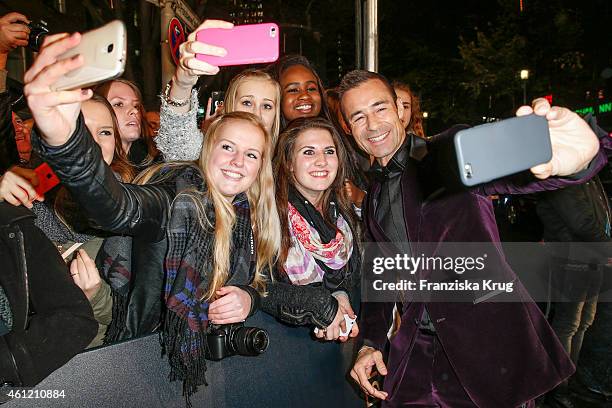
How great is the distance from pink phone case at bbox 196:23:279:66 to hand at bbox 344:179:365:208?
3.85ft

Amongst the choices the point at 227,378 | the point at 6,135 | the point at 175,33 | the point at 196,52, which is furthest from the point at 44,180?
the point at 175,33


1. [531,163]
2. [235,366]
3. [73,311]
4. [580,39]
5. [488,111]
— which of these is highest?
[580,39]

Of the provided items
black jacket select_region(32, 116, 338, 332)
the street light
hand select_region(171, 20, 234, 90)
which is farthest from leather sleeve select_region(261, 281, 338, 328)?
the street light

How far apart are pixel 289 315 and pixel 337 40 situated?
1645 cm

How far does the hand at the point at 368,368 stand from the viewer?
2594 mm

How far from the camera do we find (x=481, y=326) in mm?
2398

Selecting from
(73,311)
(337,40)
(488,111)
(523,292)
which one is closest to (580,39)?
(488,111)

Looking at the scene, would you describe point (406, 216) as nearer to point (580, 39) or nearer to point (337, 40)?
point (337, 40)

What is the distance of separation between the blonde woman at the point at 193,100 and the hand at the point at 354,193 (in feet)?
1.80

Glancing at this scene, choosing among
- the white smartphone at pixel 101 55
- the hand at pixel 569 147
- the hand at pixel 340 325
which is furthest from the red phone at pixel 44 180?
the hand at pixel 569 147

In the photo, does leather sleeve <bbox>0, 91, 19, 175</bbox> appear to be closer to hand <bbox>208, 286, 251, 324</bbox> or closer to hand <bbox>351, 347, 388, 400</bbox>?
hand <bbox>208, 286, 251, 324</bbox>

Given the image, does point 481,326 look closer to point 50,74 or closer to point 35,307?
point 35,307

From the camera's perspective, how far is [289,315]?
247 cm

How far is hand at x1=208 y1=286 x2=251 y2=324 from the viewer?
2123 millimetres
